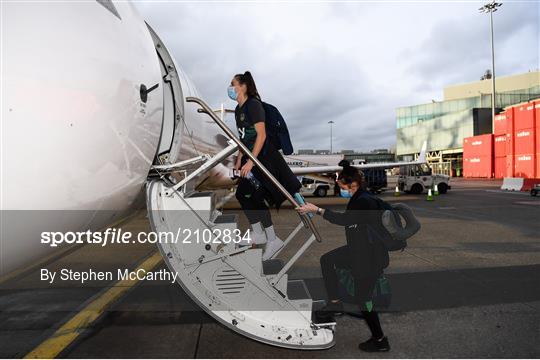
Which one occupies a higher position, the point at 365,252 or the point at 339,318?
the point at 365,252

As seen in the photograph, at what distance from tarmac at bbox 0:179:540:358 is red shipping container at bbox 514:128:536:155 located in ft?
93.5

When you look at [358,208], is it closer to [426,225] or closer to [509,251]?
[509,251]

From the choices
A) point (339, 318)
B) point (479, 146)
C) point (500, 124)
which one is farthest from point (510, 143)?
point (339, 318)

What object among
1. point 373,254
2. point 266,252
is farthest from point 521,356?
point 266,252

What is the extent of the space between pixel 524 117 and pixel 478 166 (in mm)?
14954

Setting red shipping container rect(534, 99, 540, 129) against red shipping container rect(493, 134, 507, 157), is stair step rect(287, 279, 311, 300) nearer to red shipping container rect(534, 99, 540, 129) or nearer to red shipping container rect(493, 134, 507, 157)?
red shipping container rect(534, 99, 540, 129)

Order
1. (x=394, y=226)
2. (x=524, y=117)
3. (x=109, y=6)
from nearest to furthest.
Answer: (x=109, y=6), (x=394, y=226), (x=524, y=117)

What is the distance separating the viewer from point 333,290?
405cm

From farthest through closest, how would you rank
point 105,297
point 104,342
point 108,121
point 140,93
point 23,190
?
point 105,297, point 104,342, point 140,93, point 108,121, point 23,190

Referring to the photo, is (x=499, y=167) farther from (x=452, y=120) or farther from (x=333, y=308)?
(x=333, y=308)

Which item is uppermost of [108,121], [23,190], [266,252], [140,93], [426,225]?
[140,93]

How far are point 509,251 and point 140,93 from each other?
729 cm

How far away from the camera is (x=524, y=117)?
108 ft

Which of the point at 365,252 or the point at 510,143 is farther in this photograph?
the point at 510,143
